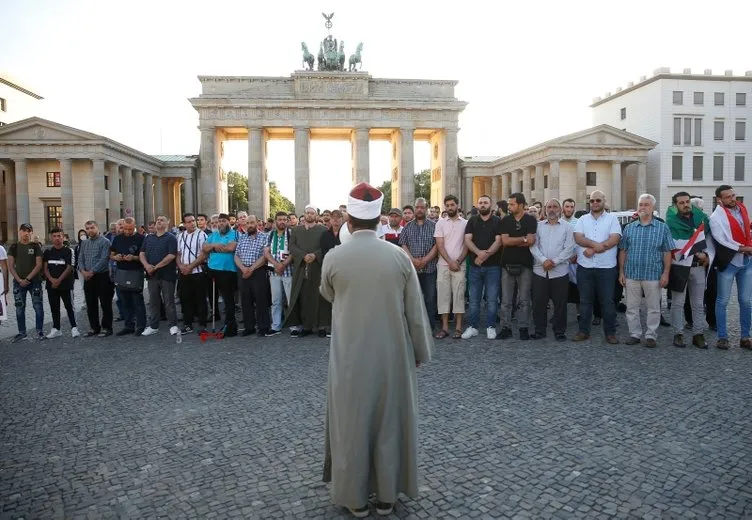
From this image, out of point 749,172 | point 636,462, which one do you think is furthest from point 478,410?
point 749,172

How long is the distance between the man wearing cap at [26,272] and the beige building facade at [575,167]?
131ft

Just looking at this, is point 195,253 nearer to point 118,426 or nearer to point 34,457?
point 118,426

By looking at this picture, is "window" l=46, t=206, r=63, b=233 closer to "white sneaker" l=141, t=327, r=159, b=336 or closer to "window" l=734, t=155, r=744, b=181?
"white sneaker" l=141, t=327, r=159, b=336

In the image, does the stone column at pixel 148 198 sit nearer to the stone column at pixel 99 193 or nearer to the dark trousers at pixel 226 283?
the stone column at pixel 99 193

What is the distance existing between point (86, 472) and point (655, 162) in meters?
60.1

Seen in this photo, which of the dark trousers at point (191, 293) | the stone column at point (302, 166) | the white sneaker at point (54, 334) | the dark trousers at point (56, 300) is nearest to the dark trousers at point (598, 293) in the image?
the dark trousers at point (191, 293)

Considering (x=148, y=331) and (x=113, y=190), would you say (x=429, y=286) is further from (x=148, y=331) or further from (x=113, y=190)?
(x=113, y=190)

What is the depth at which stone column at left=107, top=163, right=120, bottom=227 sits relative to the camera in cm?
4441

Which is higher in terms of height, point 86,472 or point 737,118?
point 737,118

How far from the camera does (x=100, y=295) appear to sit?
10703mm

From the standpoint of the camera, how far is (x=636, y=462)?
4.37 m

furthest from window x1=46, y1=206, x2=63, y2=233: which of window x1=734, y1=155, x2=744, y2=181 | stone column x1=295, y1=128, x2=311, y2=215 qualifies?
window x1=734, y1=155, x2=744, y2=181

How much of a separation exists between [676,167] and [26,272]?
57621 mm

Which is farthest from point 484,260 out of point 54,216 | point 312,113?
point 54,216
